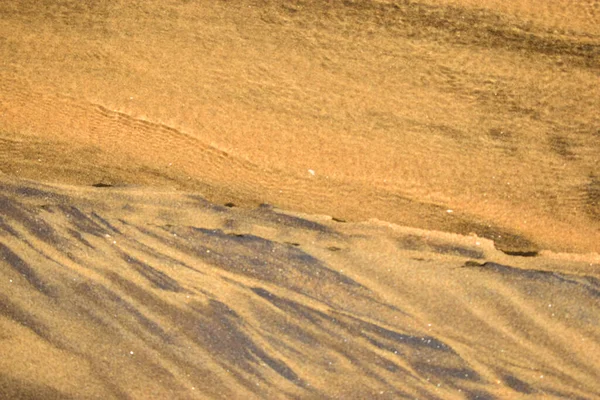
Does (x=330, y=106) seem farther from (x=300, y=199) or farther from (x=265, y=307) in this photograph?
(x=265, y=307)

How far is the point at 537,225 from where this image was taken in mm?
1996

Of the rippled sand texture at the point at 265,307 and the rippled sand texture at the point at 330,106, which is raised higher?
the rippled sand texture at the point at 330,106

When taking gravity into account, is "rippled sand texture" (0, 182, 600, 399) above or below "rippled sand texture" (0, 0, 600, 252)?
below

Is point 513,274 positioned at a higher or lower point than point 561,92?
lower

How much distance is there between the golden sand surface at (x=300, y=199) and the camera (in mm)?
1999

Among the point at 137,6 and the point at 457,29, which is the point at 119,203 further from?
the point at 457,29

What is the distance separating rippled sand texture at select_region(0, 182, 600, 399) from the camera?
6.53ft

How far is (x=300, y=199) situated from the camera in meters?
2.09

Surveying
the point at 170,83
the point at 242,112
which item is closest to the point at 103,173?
the point at 170,83

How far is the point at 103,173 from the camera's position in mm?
2186

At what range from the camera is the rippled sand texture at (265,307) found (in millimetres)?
1989

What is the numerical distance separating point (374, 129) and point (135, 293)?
919 millimetres

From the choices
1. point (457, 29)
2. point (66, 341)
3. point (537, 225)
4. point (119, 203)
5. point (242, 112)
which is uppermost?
point (457, 29)

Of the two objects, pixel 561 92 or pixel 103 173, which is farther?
pixel 103 173
